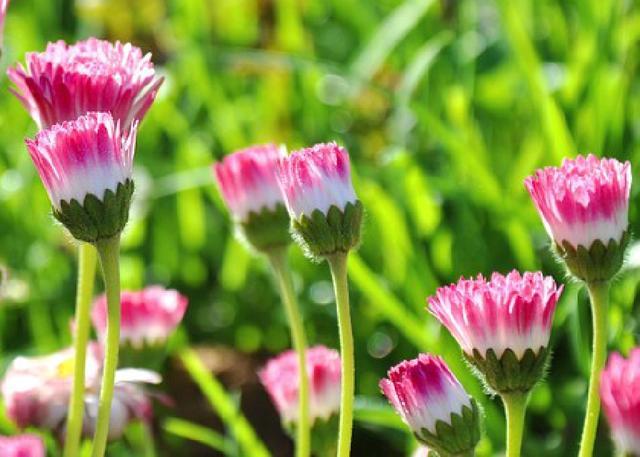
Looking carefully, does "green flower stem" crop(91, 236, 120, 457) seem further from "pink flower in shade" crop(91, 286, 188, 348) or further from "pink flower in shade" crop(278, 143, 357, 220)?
"pink flower in shade" crop(91, 286, 188, 348)

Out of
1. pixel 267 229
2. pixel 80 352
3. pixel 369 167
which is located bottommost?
pixel 80 352

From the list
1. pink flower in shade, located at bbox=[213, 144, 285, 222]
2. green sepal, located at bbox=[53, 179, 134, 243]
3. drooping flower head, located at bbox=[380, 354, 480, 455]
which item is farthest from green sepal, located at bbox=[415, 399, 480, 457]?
pink flower in shade, located at bbox=[213, 144, 285, 222]

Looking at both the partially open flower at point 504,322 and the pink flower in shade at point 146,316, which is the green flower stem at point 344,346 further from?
the pink flower in shade at point 146,316

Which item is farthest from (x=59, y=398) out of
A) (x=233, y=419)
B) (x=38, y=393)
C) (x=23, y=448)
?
(x=23, y=448)

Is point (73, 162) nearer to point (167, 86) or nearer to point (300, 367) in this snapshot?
point (300, 367)

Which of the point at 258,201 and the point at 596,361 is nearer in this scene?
the point at 596,361

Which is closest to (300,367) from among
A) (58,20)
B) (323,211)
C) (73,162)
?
(323,211)

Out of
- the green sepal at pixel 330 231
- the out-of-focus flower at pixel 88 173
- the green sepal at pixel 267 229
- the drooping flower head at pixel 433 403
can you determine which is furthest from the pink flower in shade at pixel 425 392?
the green sepal at pixel 267 229

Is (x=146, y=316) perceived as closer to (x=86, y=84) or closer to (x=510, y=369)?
(x=86, y=84)
